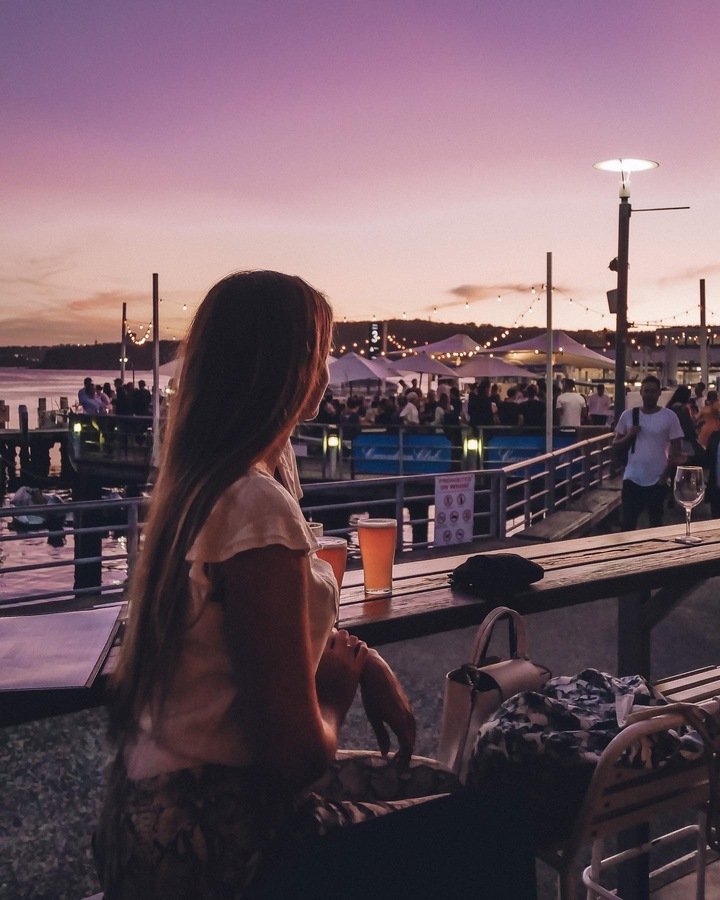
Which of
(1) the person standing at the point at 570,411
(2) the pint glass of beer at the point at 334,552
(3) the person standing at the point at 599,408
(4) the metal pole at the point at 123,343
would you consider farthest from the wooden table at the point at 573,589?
(4) the metal pole at the point at 123,343

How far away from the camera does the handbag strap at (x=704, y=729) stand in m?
1.48

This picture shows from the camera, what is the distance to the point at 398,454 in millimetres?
17203

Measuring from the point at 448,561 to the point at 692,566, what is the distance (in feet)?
2.30

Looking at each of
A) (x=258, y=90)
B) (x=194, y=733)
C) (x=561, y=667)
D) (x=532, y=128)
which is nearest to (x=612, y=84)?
(x=532, y=128)

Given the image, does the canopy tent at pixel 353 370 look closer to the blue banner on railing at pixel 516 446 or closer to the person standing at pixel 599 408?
the person standing at pixel 599 408

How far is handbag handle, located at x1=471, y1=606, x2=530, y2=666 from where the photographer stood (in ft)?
5.95

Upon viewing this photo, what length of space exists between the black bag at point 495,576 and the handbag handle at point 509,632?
231mm

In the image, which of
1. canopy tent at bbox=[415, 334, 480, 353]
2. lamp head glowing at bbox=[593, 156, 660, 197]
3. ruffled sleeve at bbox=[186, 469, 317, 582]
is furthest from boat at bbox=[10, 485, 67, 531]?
ruffled sleeve at bbox=[186, 469, 317, 582]

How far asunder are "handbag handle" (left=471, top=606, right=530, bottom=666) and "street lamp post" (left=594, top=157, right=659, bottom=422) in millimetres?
9308

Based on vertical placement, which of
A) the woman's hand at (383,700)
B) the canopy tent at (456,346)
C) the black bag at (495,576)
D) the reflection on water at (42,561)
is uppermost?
the canopy tent at (456,346)

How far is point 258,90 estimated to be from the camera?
12.0 metres

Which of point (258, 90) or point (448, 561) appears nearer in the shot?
point (448, 561)

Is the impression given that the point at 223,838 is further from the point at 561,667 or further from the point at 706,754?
the point at 561,667

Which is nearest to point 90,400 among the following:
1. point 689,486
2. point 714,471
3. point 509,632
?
point 714,471
